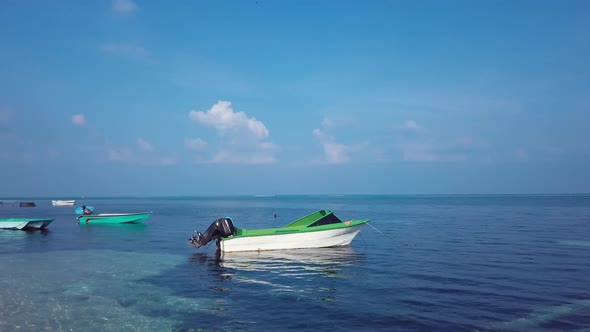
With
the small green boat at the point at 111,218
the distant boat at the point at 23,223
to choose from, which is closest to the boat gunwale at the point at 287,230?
the distant boat at the point at 23,223

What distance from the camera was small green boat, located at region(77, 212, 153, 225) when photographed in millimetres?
48875

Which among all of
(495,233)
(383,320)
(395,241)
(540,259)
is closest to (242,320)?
(383,320)

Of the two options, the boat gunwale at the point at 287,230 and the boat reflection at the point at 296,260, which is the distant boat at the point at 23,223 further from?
the boat gunwale at the point at 287,230

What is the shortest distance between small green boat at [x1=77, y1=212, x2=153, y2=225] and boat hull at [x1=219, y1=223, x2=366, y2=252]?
102 feet

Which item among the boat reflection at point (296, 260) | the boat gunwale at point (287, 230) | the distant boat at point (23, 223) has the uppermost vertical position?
the boat gunwale at point (287, 230)

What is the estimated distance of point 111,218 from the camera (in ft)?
163

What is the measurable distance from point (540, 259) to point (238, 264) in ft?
56.2

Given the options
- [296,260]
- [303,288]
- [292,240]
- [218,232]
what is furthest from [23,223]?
[303,288]

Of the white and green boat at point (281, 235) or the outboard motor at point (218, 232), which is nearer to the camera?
the outboard motor at point (218, 232)

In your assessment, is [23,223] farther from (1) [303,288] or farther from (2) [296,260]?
(1) [303,288]

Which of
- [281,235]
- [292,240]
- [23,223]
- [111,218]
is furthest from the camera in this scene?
[111,218]

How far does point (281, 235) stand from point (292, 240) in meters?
0.92

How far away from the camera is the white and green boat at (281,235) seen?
2372 cm

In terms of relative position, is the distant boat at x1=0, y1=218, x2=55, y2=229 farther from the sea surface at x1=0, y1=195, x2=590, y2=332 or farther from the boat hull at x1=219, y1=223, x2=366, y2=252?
the boat hull at x1=219, y1=223, x2=366, y2=252
